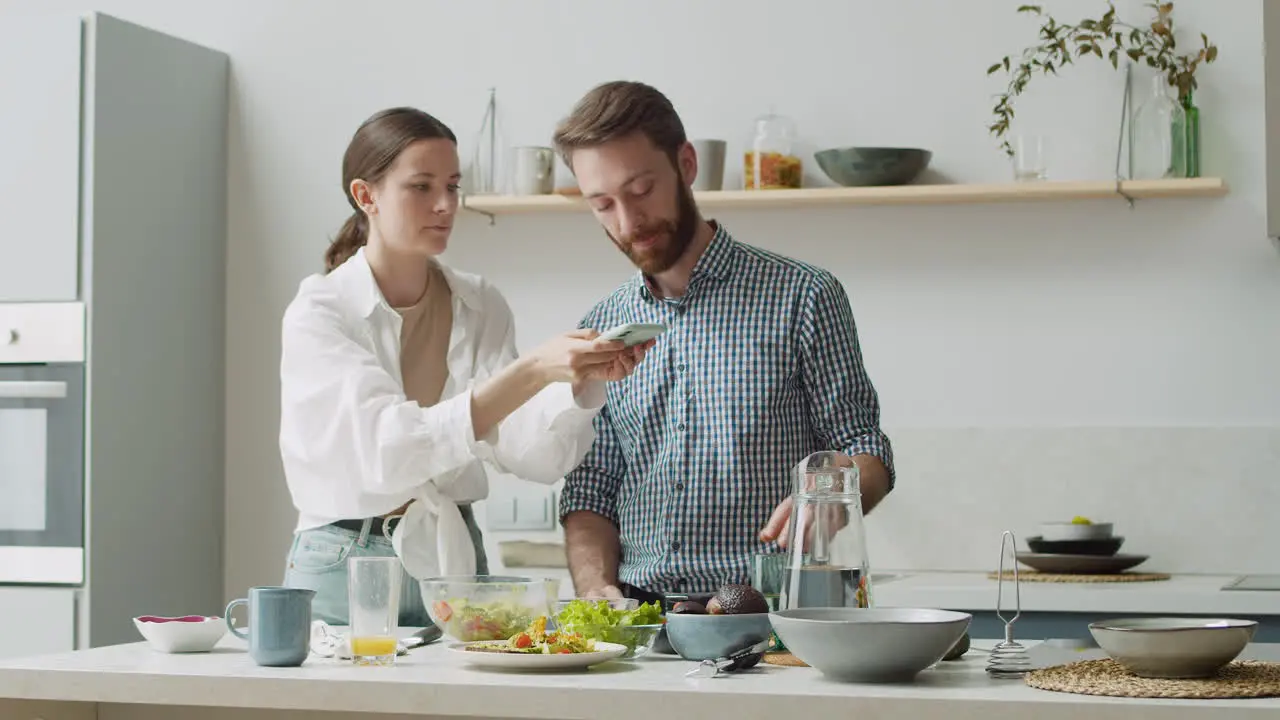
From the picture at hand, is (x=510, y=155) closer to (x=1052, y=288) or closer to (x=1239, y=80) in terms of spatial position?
(x=1052, y=288)

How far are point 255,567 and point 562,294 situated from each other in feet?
3.52

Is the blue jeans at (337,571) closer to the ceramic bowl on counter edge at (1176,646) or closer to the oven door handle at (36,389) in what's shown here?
the ceramic bowl on counter edge at (1176,646)

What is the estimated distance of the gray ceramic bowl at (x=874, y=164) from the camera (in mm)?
3365

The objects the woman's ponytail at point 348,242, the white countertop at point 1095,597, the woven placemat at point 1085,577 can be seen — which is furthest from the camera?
the woven placemat at point 1085,577

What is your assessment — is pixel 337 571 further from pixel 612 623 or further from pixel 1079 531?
pixel 1079 531

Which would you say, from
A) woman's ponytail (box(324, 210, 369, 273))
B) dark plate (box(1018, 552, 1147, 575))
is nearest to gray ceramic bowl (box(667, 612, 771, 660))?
woman's ponytail (box(324, 210, 369, 273))

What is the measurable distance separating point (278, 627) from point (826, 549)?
592 mm

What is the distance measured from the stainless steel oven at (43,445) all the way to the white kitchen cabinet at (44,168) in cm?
7

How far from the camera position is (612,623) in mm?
1647

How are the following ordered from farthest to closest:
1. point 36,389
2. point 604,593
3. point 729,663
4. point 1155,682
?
1. point 36,389
2. point 604,593
3. point 729,663
4. point 1155,682

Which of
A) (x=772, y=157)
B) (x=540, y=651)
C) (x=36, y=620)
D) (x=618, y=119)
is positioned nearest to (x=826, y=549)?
(x=540, y=651)

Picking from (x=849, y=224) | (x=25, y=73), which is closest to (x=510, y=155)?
(x=849, y=224)

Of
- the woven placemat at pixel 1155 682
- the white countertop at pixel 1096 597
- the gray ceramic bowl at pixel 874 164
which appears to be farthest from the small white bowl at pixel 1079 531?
the woven placemat at pixel 1155 682

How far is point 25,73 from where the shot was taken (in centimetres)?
345
